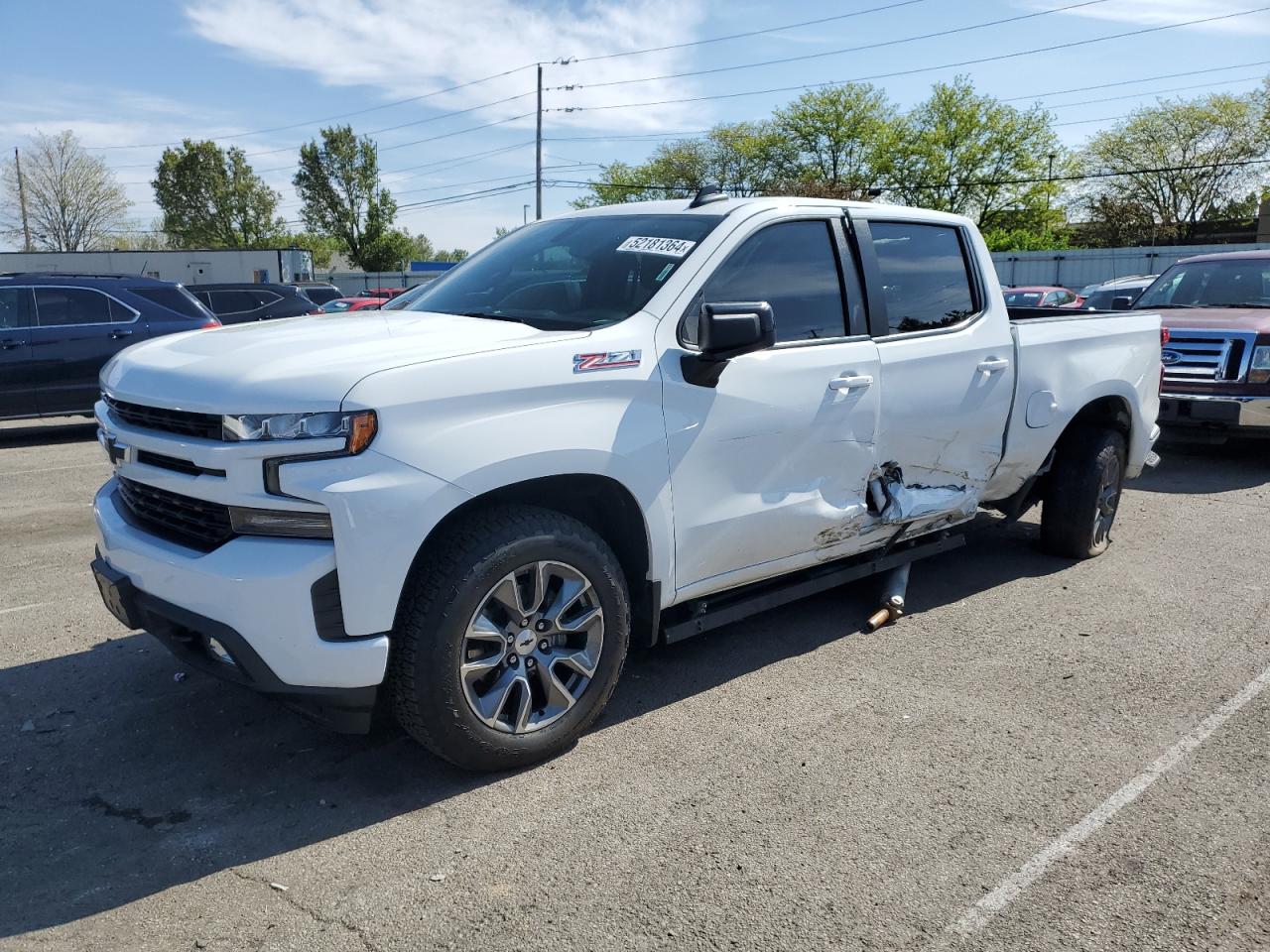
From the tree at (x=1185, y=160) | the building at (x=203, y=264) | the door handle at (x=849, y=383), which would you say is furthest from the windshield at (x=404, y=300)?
the tree at (x=1185, y=160)

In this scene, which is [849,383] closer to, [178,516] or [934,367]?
[934,367]

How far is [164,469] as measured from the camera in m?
3.26

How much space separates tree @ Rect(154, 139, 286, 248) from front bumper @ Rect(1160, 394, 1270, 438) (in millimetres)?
76215

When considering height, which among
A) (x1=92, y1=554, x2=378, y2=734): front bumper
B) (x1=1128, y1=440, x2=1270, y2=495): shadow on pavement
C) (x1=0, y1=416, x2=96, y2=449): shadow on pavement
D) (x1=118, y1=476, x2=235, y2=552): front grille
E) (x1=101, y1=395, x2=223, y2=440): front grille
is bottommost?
(x1=0, y1=416, x2=96, y2=449): shadow on pavement

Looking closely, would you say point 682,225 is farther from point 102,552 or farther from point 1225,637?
point 1225,637

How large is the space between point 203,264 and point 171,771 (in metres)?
43.0

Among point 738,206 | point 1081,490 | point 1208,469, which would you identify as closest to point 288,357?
point 738,206

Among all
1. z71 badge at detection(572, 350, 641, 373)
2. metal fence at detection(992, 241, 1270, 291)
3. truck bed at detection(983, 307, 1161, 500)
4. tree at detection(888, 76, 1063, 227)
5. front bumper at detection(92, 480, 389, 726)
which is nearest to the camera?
front bumper at detection(92, 480, 389, 726)

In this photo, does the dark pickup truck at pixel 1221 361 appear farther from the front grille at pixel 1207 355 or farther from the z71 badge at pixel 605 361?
the z71 badge at pixel 605 361

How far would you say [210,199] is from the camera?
75.0 m

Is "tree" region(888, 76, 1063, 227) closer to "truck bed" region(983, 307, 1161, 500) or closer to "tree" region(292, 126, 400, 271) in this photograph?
"tree" region(292, 126, 400, 271)

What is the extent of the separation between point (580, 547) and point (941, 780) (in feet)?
4.81

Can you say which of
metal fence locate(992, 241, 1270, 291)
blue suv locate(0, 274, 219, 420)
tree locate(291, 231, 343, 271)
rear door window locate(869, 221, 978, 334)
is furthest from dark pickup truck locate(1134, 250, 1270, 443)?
tree locate(291, 231, 343, 271)

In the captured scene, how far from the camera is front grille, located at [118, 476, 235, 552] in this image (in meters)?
3.11
